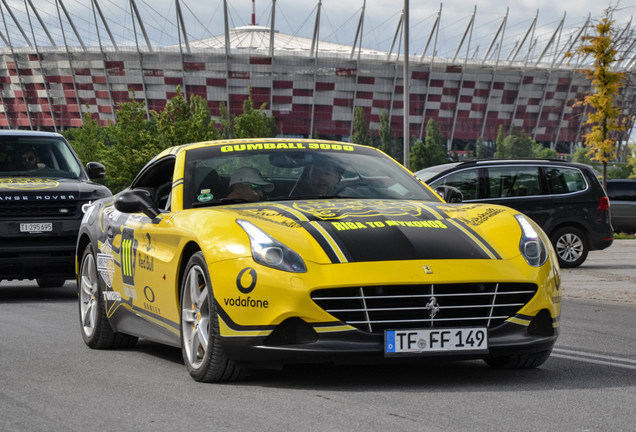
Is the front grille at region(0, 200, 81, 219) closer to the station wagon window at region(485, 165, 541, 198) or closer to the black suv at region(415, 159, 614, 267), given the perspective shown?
the black suv at region(415, 159, 614, 267)

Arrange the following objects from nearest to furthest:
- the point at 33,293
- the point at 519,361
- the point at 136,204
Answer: the point at 519,361 → the point at 136,204 → the point at 33,293

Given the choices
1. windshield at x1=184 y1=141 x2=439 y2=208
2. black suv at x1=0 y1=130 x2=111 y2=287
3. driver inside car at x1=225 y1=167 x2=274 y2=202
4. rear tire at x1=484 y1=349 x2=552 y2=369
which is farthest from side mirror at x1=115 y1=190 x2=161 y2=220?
black suv at x1=0 y1=130 x2=111 y2=287

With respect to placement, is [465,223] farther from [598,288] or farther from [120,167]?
Answer: [120,167]

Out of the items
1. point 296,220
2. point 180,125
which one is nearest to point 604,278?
point 296,220

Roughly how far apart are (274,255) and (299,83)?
9580 centimetres

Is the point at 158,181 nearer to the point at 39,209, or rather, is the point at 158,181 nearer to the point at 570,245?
the point at 39,209

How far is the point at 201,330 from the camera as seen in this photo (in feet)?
16.5

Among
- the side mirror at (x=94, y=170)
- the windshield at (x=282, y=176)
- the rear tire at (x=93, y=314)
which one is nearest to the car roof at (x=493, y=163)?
the side mirror at (x=94, y=170)

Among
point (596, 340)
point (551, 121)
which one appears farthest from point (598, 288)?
point (551, 121)

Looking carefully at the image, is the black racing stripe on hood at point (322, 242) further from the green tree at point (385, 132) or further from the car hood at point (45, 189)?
the green tree at point (385, 132)

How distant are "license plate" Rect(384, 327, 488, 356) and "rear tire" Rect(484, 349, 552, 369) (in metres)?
0.63

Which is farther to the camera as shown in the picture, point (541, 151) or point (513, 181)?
point (541, 151)

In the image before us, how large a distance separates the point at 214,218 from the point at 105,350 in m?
2.00

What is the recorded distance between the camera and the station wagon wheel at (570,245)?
15.9 m
